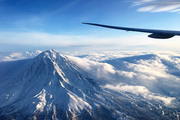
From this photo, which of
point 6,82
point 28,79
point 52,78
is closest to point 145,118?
point 52,78

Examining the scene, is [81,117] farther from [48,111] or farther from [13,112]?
[13,112]

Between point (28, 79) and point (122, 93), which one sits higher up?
point (28, 79)

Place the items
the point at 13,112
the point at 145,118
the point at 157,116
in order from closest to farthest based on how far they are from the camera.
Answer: the point at 13,112, the point at 145,118, the point at 157,116

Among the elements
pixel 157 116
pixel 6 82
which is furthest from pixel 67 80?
pixel 157 116

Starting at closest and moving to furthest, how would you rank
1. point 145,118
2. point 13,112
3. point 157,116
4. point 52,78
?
→ point 13,112 → point 145,118 → point 157,116 → point 52,78

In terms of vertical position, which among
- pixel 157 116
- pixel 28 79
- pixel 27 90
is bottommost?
pixel 157 116

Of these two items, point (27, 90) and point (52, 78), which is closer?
point (27, 90)

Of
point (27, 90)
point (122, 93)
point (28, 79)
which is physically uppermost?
point (28, 79)

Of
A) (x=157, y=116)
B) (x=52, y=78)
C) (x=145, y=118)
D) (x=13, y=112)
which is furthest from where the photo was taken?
(x=52, y=78)

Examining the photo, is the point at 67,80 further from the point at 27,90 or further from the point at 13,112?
the point at 13,112
